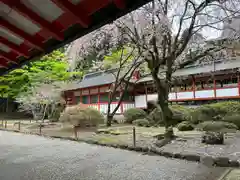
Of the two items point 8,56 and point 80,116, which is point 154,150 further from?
point 80,116

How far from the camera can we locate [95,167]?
6.02 meters

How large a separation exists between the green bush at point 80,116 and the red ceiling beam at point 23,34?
811 cm

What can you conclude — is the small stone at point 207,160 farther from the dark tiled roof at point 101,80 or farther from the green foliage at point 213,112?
the dark tiled roof at point 101,80

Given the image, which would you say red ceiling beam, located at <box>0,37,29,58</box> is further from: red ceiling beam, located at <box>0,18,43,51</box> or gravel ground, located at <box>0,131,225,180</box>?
gravel ground, located at <box>0,131,225,180</box>

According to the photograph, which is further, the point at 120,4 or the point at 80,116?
the point at 80,116

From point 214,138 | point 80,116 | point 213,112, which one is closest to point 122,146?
point 214,138

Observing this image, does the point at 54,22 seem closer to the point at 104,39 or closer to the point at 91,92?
the point at 104,39

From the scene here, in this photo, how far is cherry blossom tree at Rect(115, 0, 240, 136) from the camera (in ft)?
31.3

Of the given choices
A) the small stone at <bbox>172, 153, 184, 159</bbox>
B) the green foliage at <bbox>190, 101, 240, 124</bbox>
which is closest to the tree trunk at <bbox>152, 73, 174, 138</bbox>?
the small stone at <bbox>172, 153, 184, 159</bbox>

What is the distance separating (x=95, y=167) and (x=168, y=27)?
21.9 ft

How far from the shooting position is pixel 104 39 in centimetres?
1477

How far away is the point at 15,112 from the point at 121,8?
33.1 meters

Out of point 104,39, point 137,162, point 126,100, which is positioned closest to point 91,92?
point 126,100

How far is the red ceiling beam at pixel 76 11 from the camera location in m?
3.08
